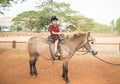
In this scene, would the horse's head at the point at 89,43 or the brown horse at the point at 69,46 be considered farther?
the brown horse at the point at 69,46

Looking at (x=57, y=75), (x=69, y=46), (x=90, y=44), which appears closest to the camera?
(x=90, y=44)

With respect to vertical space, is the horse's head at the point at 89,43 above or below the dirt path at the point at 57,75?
above

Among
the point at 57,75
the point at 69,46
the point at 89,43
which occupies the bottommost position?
the point at 57,75

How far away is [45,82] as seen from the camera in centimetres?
732

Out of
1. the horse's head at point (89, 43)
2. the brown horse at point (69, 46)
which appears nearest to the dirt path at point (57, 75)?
the brown horse at point (69, 46)

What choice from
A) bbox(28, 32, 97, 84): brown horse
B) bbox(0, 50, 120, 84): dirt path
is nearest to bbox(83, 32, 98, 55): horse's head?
bbox(28, 32, 97, 84): brown horse

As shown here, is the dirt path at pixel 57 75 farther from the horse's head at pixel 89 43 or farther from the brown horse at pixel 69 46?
the horse's head at pixel 89 43

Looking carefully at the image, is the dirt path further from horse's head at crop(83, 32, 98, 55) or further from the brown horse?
horse's head at crop(83, 32, 98, 55)

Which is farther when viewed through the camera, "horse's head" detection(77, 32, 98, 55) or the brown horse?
the brown horse

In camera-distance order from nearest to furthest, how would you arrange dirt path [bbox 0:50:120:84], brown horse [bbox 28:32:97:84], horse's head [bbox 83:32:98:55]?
horse's head [bbox 83:32:98:55] → brown horse [bbox 28:32:97:84] → dirt path [bbox 0:50:120:84]

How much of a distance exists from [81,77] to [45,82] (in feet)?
5.25

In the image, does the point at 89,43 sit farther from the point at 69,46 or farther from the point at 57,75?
the point at 57,75

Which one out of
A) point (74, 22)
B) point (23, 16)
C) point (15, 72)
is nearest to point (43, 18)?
point (74, 22)

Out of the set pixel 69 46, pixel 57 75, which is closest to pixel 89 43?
pixel 69 46
